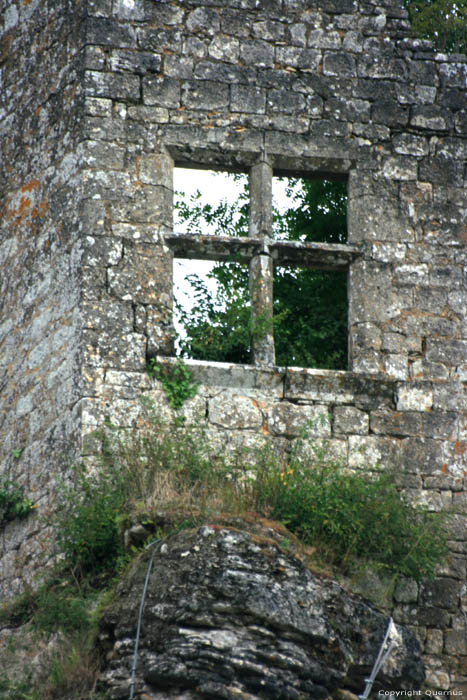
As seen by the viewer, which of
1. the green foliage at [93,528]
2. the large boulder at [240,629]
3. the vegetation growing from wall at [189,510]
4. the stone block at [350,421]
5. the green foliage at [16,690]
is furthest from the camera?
the stone block at [350,421]

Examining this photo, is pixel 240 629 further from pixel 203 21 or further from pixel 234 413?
pixel 203 21

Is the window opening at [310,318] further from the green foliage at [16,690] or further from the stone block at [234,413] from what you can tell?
the green foliage at [16,690]

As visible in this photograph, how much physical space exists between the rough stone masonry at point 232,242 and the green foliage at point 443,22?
3.51 feet

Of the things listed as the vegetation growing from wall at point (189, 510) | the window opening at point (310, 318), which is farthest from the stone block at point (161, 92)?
the vegetation growing from wall at point (189, 510)

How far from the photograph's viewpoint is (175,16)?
9570 mm

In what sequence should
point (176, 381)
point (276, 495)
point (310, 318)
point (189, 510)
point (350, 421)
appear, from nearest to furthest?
point (189, 510)
point (276, 495)
point (176, 381)
point (350, 421)
point (310, 318)

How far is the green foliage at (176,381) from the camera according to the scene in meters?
8.69

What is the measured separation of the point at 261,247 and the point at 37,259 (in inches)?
58.8

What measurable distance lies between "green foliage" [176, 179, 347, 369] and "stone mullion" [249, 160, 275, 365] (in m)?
0.03

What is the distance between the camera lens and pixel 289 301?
10.0 metres

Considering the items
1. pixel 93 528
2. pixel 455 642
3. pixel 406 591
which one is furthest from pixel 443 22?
pixel 93 528

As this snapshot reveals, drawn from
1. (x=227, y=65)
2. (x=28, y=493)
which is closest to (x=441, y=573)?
(x=28, y=493)

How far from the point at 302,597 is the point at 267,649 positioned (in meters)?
0.38

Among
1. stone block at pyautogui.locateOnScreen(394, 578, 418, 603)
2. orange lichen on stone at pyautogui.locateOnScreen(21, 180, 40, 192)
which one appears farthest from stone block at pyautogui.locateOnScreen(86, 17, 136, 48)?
stone block at pyautogui.locateOnScreen(394, 578, 418, 603)
